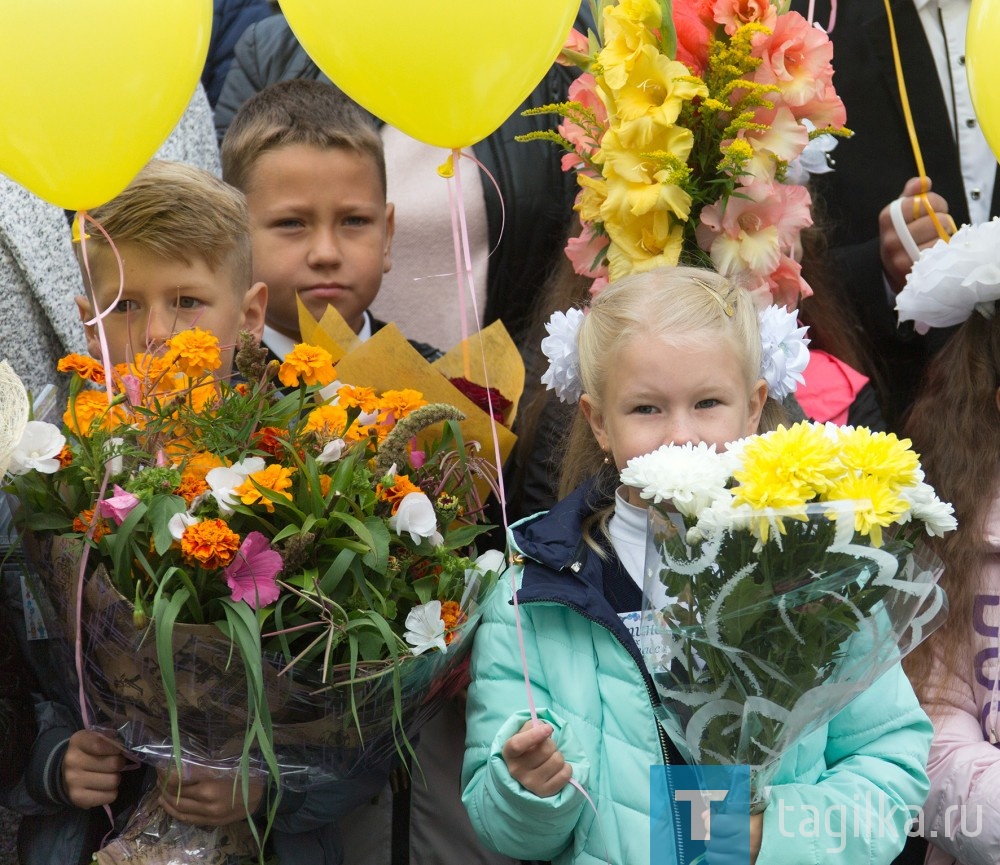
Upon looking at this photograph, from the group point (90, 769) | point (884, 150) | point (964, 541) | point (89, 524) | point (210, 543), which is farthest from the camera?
point (884, 150)

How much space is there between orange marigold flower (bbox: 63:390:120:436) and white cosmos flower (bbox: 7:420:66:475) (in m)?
0.03

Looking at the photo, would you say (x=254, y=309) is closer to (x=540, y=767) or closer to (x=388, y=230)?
(x=388, y=230)

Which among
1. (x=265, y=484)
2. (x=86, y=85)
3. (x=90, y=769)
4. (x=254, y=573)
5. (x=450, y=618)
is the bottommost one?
(x=90, y=769)

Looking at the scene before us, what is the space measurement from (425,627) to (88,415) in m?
0.67

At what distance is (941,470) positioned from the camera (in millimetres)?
3041

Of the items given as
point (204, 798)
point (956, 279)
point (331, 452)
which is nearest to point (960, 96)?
point (956, 279)

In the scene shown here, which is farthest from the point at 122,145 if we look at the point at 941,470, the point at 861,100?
the point at 861,100

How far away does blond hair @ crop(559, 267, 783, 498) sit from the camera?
2.53m

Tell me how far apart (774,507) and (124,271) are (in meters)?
1.48

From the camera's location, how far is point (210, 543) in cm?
206

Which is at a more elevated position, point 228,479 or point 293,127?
point 293,127

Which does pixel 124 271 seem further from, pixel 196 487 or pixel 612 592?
pixel 612 592

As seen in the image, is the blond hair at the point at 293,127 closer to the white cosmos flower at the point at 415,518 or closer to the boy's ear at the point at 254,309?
the boy's ear at the point at 254,309

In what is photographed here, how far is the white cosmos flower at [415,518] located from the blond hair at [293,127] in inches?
53.3
